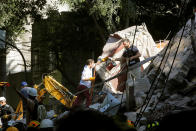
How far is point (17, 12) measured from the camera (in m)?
17.1

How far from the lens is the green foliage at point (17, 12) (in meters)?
16.2

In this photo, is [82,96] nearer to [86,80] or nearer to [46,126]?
[86,80]

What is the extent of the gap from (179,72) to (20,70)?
18840mm

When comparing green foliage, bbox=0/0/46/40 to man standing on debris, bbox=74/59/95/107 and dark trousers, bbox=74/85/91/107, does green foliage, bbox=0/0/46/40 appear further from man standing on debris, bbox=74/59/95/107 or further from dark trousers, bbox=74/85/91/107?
dark trousers, bbox=74/85/91/107

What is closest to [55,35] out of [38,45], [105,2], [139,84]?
[38,45]

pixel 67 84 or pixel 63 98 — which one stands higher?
pixel 63 98

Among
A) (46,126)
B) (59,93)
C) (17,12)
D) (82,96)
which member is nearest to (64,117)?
(46,126)

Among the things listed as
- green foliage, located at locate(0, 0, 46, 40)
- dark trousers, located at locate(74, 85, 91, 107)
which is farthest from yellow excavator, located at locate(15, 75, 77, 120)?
green foliage, located at locate(0, 0, 46, 40)

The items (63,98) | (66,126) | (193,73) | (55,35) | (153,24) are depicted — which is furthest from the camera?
(55,35)

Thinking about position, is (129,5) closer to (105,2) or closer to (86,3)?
(105,2)

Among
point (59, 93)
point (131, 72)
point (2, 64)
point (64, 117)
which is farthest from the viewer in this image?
point (2, 64)

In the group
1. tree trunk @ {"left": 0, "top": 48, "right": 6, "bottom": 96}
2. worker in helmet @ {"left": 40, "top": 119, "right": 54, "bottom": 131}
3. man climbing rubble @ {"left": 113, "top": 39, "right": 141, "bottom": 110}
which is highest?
man climbing rubble @ {"left": 113, "top": 39, "right": 141, "bottom": 110}

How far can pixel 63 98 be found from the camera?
38.5ft

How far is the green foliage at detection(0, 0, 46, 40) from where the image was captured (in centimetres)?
1619
